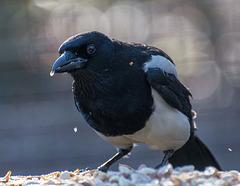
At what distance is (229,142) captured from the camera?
590cm

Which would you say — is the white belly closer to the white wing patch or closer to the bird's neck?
the white wing patch

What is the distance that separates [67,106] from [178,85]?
3.12 m

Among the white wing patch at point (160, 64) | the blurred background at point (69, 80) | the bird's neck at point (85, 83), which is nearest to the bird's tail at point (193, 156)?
the white wing patch at point (160, 64)

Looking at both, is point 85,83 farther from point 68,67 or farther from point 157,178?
point 157,178

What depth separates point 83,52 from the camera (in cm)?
273

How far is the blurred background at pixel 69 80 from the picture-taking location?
6008mm

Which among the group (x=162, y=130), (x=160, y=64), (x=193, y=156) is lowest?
(x=193, y=156)

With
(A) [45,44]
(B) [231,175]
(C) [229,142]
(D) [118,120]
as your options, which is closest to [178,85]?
(D) [118,120]

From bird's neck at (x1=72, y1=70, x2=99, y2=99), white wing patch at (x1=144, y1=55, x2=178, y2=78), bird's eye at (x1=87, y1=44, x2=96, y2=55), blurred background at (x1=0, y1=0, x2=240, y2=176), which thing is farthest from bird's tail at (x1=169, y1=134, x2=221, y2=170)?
blurred background at (x1=0, y1=0, x2=240, y2=176)

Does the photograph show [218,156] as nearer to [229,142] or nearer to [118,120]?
Result: [229,142]

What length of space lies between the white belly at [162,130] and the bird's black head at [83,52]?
377 mm

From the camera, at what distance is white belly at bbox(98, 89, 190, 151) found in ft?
9.68

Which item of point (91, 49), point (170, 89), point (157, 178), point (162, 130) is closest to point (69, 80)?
point (170, 89)

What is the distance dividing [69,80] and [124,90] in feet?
11.6
